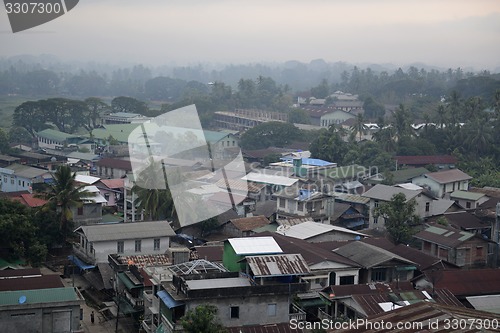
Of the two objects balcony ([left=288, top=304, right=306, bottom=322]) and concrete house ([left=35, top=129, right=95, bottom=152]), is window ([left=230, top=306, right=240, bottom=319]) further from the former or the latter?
concrete house ([left=35, top=129, right=95, bottom=152])

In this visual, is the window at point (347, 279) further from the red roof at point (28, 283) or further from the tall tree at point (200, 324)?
the red roof at point (28, 283)

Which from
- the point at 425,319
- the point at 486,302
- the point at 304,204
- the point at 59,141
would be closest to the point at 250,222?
the point at 304,204

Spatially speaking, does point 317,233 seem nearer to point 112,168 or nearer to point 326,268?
point 326,268

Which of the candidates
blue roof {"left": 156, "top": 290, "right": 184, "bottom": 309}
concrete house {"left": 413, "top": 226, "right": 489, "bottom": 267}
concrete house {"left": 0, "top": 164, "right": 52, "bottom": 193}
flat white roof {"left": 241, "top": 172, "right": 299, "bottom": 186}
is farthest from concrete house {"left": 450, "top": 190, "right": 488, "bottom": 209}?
concrete house {"left": 0, "top": 164, "right": 52, "bottom": 193}

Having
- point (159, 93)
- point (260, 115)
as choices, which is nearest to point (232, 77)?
point (159, 93)

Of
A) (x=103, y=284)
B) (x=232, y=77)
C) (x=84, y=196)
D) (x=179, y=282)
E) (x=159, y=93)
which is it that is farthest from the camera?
(x=232, y=77)

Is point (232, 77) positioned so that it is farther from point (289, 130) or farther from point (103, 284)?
→ point (103, 284)
